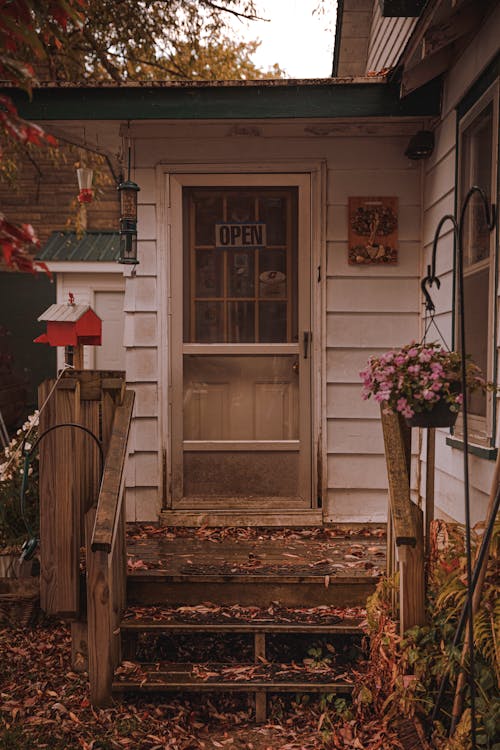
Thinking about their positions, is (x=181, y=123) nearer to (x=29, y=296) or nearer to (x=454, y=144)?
(x=454, y=144)

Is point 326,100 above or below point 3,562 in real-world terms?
above

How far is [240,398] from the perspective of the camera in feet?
16.4

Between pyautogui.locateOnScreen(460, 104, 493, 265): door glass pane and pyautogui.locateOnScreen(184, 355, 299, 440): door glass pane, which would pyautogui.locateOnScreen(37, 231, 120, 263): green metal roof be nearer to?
pyautogui.locateOnScreen(184, 355, 299, 440): door glass pane

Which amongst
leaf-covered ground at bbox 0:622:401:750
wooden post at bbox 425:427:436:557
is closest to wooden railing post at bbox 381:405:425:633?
wooden post at bbox 425:427:436:557

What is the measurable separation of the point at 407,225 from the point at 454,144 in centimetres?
83

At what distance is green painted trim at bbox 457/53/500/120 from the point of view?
3389mm

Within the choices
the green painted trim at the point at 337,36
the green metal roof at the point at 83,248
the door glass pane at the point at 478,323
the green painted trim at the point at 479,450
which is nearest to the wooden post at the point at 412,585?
the green painted trim at the point at 479,450

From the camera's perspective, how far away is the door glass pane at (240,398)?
4.98 m

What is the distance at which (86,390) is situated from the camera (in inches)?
142

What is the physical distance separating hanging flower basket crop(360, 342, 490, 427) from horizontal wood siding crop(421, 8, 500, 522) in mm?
442

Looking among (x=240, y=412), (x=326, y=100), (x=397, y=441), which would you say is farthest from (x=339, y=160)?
(x=397, y=441)

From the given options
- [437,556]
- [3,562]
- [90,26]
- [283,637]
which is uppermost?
[90,26]

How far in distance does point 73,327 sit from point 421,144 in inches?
102

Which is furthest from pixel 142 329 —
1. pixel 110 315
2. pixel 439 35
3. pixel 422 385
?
pixel 110 315
